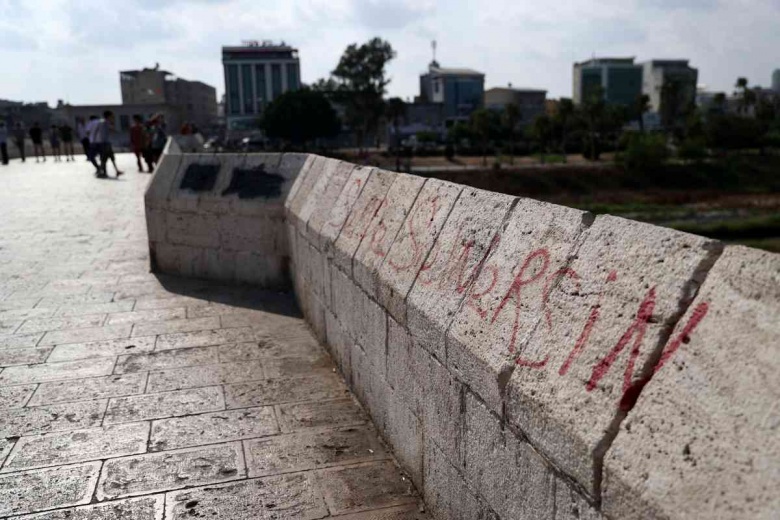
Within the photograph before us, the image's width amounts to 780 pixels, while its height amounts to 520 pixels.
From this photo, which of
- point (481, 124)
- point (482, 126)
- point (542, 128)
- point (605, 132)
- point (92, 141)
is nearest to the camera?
point (92, 141)

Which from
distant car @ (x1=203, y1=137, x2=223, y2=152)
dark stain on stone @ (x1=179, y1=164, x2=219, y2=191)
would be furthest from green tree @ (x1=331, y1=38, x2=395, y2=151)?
dark stain on stone @ (x1=179, y1=164, x2=219, y2=191)

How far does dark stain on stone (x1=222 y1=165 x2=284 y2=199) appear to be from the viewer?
5.75m

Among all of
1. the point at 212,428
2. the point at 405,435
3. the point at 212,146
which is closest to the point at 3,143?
the point at 212,146

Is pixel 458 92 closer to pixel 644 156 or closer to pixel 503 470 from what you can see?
pixel 644 156

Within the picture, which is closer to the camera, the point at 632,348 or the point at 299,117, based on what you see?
the point at 632,348

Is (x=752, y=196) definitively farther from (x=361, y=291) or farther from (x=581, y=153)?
(x=361, y=291)

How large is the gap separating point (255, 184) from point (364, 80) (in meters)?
67.4

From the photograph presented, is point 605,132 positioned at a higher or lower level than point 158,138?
higher

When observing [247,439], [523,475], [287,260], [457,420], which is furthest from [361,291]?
[287,260]

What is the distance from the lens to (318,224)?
4352 millimetres

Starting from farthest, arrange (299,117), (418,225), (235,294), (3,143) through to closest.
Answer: (299,117) < (3,143) < (235,294) < (418,225)

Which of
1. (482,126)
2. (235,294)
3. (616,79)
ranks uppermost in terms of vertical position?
(616,79)

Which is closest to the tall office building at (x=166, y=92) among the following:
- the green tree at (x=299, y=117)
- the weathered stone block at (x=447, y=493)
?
the green tree at (x=299, y=117)

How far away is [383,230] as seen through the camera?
10.7 ft
